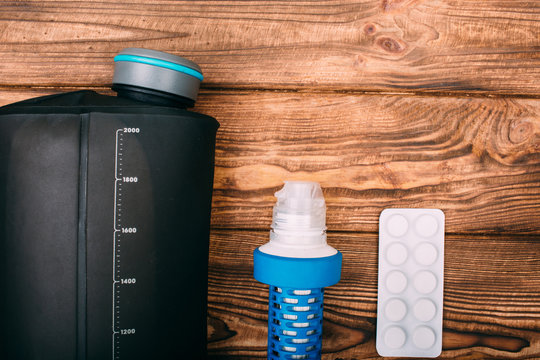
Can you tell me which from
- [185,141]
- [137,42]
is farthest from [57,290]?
[137,42]

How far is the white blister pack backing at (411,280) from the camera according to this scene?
1.76ft

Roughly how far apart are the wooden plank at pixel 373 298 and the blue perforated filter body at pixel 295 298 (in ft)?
0.23

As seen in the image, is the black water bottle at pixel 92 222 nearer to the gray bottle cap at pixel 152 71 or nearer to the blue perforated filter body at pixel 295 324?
the gray bottle cap at pixel 152 71

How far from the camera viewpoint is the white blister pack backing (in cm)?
54

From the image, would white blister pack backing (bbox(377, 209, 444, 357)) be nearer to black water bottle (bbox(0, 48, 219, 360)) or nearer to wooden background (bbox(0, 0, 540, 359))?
wooden background (bbox(0, 0, 540, 359))

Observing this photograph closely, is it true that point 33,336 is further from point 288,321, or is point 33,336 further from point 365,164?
point 365,164

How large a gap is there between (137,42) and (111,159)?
221mm

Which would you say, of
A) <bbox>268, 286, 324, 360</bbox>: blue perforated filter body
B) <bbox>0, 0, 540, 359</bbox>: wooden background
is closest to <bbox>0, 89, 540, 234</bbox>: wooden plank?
<bbox>0, 0, 540, 359</bbox>: wooden background

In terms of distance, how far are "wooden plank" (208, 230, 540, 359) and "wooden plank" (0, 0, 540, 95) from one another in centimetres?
23

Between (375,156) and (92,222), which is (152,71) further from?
(375,156)

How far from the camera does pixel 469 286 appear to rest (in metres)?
0.55

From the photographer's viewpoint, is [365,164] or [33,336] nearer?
[33,336]

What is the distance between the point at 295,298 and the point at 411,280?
0.60ft

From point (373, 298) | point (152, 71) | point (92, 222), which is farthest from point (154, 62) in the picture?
point (373, 298)
